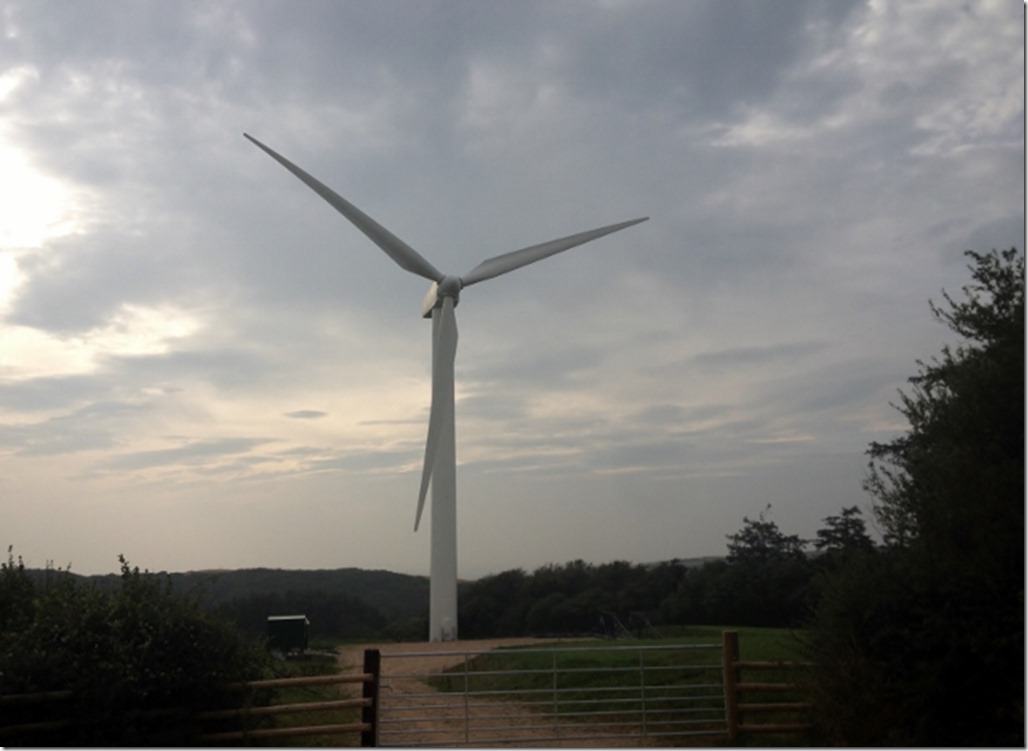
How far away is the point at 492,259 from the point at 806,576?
2329 centimetres

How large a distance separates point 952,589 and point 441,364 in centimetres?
1944

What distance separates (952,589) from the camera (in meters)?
11.6

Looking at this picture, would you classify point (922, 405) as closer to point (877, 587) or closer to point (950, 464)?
point (950, 464)

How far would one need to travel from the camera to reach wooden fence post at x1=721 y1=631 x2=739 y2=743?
14625mm

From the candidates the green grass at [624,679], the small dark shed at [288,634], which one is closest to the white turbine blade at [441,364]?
the green grass at [624,679]

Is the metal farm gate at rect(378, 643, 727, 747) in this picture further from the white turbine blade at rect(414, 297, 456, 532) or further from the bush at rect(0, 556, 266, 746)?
the white turbine blade at rect(414, 297, 456, 532)

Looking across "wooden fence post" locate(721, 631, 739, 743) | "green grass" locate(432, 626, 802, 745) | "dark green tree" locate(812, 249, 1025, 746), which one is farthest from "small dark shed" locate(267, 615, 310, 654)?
"dark green tree" locate(812, 249, 1025, 746)

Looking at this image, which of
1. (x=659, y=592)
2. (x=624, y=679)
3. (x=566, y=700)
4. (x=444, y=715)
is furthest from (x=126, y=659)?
(x=659, y=592)

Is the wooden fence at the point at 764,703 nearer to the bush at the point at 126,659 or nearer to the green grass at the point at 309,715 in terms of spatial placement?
the green grass at the point at 309,715

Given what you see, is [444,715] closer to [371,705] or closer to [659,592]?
[371,705]

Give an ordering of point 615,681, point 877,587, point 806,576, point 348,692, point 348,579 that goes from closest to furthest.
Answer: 1. point 877,587
2. point 615,681
3. point 348,692
4. point 806,576
5. point 348,579

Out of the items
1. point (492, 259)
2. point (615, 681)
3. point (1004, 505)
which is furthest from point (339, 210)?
point (1004, 505)

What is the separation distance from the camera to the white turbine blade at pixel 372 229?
91.2 feet

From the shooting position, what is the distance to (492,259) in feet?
105
